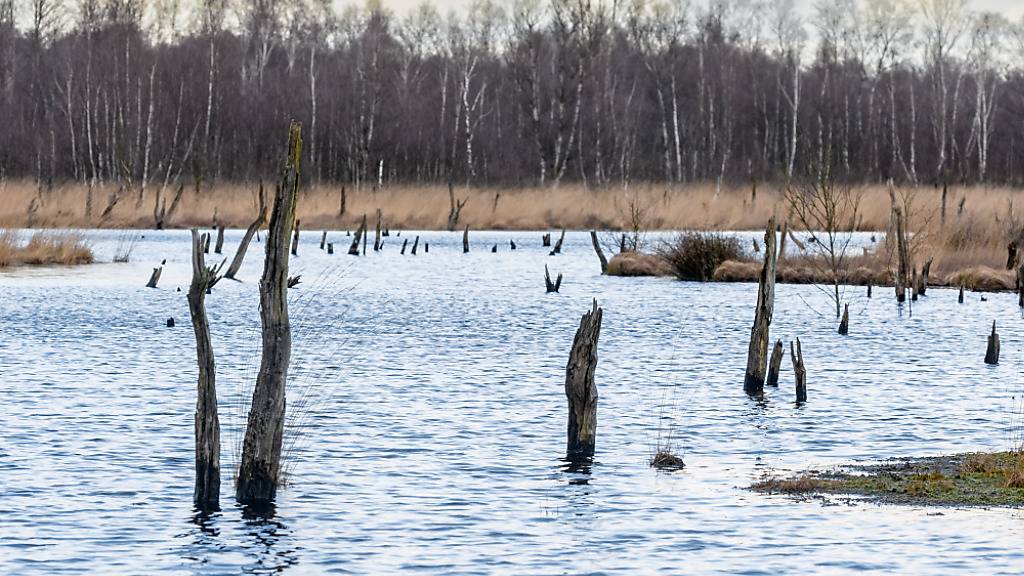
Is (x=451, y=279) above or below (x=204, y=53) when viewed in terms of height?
below

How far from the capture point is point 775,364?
57.9 ft

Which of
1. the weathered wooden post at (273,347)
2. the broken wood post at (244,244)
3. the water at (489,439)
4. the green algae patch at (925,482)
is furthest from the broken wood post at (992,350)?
the weathered wooden post at (273,347)

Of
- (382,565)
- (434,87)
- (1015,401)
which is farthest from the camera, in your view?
(434,87)

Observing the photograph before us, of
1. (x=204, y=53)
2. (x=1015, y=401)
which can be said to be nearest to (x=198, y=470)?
(x=1015, y=401)

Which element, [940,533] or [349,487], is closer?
[940,533]

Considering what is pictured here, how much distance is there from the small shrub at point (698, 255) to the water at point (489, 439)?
8325 mm

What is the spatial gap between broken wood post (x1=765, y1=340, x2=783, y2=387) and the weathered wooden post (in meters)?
7.77

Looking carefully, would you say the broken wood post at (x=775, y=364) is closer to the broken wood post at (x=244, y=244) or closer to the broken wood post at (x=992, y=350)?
the broken wood post at (x=992, y=350)

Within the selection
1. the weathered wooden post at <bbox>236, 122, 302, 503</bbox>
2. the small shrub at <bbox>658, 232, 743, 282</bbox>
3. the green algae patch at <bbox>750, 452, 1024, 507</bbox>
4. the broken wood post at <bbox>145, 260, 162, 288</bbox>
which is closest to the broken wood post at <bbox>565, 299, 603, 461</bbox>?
the green algae patch at <bbox>750, 452, 1024, 507</bbox>

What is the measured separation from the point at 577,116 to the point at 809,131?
16.3 metres

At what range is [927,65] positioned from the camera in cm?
7738

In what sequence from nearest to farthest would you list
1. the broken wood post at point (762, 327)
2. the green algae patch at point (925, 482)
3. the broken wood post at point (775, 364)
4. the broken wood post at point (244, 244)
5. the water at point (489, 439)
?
1. the water at point (489, 439)
2. the green algae patch at point (925, 482)
3. the broken wood post at point (244, 244)
4. the broken wood post at point (762, 327)
5. the broken wood post at point (775, 364)

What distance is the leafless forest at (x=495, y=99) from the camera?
219 feet

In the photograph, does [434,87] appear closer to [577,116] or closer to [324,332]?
[577,116]
